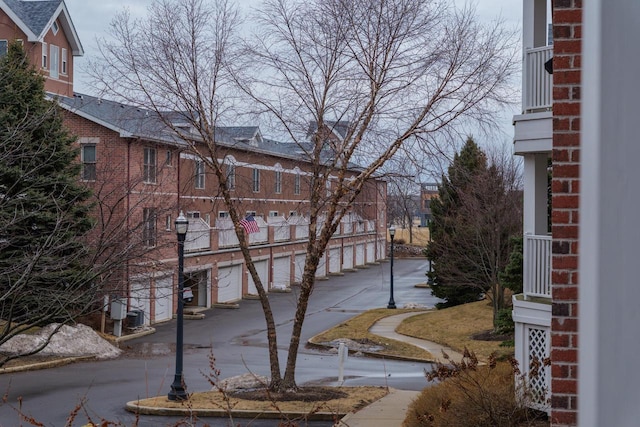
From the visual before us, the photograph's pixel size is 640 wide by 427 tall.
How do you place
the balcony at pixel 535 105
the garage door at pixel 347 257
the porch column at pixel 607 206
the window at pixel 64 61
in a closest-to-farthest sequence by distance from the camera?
1. the porch column at pixel 607 206
2. the balcony at pixel 535 105
3. the window at pixel 64 61
4. the garage door at pixel 347 257

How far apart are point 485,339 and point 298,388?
13632 mm

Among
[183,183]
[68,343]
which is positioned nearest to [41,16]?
[183,183]

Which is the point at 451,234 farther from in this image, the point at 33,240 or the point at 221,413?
the point at 33,240

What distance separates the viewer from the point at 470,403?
11.4 meters

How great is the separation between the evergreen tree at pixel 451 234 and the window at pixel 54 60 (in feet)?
74.1

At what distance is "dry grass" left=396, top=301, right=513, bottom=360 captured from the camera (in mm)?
30817

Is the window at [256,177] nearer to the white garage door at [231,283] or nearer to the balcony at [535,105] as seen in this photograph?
the white garage door at [231,283]

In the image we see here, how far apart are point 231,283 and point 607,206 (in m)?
43.9

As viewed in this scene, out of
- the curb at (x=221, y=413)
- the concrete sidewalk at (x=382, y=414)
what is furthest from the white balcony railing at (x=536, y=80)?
the curb at (x=221, y=413)

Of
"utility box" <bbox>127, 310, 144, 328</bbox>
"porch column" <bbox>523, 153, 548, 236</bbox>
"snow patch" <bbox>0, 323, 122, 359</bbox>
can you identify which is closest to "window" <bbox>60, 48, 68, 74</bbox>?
"utility box" <bbox>127, 310, 144, 328</bbox>

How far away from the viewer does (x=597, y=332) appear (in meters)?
3.14

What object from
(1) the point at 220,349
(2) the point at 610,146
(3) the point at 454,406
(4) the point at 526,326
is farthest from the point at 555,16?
(1) the point at 220,349

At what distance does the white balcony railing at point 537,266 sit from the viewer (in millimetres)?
14695

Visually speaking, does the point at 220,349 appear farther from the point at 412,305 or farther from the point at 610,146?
the point at 610,146
